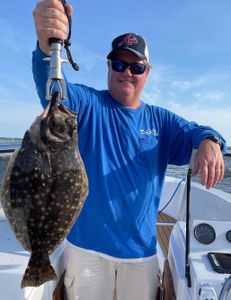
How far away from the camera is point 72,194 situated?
1797 millimetres

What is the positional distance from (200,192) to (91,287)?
3.89m

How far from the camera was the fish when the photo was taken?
173cm

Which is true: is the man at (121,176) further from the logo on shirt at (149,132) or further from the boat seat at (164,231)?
the boat seat at (164,231)

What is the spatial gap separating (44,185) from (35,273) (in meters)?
0.52

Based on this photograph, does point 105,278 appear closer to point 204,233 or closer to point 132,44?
point 204,233

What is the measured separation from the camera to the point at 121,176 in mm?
2738

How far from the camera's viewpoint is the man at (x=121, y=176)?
271 centimetres

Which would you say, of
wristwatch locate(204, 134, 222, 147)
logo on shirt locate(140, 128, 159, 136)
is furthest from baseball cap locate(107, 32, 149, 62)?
wristwatch locate(204, 134, 222, 147)

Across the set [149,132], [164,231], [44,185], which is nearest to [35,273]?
[44,185]

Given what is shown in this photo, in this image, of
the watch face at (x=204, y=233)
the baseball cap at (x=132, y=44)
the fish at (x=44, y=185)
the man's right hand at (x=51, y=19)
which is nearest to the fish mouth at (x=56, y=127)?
the fish at (x=44, y=185)

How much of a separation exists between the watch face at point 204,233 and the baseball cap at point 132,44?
161cm

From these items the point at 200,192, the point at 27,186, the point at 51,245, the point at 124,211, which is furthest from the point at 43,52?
the point at 200,192

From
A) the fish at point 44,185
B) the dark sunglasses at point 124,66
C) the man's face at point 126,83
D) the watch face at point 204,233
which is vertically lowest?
the watch face at point 204,233

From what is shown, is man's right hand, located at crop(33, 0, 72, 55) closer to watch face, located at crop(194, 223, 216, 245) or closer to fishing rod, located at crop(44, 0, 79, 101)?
fishing rod, located at crop(44, 0, 79, 101)
